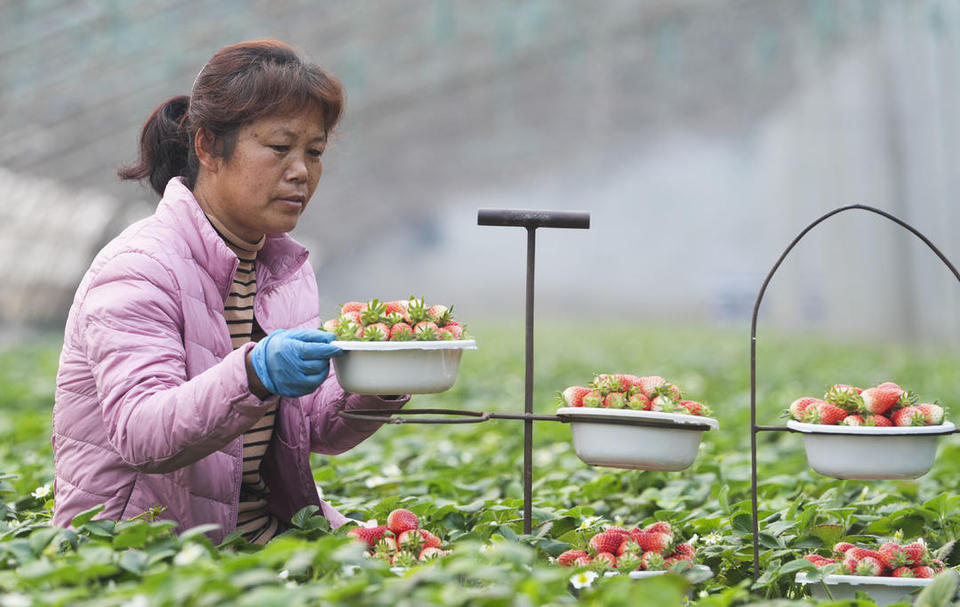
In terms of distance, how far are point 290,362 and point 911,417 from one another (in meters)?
1.26

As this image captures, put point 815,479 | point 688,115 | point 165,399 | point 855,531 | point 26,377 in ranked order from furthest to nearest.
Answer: point 688,115 → point 26,377 → point 815,479 → point 855,531 → point 165,399

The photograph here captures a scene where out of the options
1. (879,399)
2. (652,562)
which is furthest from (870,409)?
(652,562)

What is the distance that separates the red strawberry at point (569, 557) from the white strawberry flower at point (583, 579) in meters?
0.20

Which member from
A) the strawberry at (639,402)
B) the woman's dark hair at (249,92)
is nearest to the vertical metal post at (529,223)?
the strawberry at (639,402)

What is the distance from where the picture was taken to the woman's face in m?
2.70

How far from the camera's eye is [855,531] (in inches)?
125

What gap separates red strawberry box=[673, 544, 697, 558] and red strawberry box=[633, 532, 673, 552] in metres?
0.05

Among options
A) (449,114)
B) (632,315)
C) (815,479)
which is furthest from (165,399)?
(632,315)

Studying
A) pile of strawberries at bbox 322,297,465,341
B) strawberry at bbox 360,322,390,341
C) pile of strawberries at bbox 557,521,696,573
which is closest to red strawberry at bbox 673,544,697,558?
pile of strawberries at bbox 557,521,696,573

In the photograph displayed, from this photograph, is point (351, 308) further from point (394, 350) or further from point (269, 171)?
point (269, 171)

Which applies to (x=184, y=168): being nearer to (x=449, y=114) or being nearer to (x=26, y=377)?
(x=26, y=377)

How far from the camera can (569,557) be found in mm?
2582

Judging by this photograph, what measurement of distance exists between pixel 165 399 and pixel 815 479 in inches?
101

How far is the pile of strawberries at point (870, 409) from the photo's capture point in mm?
2535
